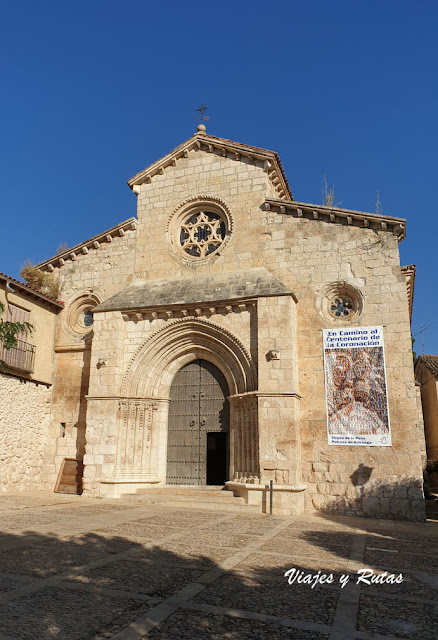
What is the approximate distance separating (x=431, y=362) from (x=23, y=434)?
1721cm

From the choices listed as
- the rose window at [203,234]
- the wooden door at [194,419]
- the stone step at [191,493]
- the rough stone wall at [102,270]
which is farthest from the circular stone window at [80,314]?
the stone step at [191,493]

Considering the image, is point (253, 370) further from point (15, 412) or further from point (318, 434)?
point (15, 412)

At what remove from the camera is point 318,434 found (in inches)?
456

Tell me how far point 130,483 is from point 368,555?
724 centimetres

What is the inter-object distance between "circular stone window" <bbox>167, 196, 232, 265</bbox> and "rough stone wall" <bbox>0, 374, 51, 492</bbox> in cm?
593

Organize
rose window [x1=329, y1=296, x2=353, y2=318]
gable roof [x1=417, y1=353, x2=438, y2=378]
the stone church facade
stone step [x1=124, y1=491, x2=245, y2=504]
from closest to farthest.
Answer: stone step [x1=124, y1=491, x2=245, y2=504] < the stone church facade < rose window [x1=329, y1=296, x2=353, y2=318] < gable roof [x1=417, y1=353, x2=438, y2=378]

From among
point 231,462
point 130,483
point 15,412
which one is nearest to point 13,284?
point 15,412

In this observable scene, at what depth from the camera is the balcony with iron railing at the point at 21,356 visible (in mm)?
13016

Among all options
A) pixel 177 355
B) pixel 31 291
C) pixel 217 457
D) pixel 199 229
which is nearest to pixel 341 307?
pixel 177 355

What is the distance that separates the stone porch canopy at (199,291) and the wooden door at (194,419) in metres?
1.96

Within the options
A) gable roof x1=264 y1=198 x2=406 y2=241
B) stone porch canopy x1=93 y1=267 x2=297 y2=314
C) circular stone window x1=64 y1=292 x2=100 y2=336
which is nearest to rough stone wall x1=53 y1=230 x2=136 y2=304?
circular stone window x1=64 y1=292 x2=100 y2=336

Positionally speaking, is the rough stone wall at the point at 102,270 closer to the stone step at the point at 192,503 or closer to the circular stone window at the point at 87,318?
the circular stone window at the point at 87,318

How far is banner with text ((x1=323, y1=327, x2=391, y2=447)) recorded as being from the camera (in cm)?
1117

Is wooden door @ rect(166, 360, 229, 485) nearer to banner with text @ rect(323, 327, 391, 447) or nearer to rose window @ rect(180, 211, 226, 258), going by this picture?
banner with text @ rect(323, 327, 391, 447)
